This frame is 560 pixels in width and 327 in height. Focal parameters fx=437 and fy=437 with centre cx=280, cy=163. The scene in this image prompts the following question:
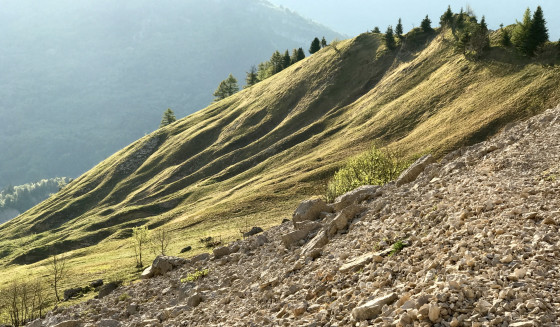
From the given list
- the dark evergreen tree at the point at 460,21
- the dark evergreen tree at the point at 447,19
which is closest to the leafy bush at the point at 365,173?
the dark evergreen tree at the point at 460,21

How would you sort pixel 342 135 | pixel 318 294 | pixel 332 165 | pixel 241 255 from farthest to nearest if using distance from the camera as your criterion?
pixel 342 135 < pixel 332 165 < pixel 241 255 < pixel 318 294

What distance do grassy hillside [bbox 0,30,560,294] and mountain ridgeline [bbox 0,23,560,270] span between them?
0.47m

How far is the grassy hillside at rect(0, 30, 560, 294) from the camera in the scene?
8650 centimetres

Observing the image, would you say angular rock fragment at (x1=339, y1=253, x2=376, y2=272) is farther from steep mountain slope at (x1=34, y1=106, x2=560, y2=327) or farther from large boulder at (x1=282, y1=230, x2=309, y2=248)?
large boulder at (x1=282, y1=230, x2=309, y2=248)

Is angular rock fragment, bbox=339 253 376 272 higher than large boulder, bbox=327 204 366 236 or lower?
lower

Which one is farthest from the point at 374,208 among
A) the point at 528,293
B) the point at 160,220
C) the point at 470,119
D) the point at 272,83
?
the point at 272,83

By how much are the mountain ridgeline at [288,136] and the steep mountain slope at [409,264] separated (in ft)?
Answer: 127

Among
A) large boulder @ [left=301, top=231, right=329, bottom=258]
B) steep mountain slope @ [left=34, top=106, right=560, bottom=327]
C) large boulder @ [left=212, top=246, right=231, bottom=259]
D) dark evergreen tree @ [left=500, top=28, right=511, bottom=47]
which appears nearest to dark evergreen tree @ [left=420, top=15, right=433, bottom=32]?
dark evergreen tree @ [left=500, top=28, right=511, bottom=47]

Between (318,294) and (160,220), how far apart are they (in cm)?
9986

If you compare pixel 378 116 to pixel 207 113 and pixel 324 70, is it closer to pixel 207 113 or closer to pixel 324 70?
pixel 324 70

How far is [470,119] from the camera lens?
87.1 metres

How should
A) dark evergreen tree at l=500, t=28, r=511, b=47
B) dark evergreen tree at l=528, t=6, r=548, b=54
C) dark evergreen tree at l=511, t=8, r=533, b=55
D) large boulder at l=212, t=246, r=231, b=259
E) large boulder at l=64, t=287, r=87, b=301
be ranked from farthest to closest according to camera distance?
dark evergreen tree at l=500, t=28, r=511, b=47, dark evergreen tree at l=511, t=8, r=533, b=55, dark evergreen tree at l=528, t=6, r=548, b=54, large boulder at l=64, t=287, r=87, b=301, large boulder at l=212, t=246, r=231, b=259

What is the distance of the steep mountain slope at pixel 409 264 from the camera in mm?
12414

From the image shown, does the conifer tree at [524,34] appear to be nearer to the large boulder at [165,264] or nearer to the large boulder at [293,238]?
the large boulder at [293,238]
